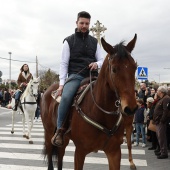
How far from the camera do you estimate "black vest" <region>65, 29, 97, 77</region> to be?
175 inches

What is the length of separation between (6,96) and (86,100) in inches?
996

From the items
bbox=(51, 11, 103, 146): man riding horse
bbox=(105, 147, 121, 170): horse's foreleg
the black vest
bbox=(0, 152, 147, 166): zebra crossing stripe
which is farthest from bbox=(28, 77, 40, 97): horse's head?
bbox=(105, 147, 121, 170): horse's foreleg

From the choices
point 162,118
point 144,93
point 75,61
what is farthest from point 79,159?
point 144,93

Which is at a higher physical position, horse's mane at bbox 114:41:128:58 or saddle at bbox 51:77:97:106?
horse's mane at bbox 114:41:128:58

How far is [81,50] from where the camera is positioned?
14.6 feet

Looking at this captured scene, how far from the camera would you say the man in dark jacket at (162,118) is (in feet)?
26.4

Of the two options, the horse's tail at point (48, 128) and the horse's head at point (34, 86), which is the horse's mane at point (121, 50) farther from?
the horse's head at point (34, 86)

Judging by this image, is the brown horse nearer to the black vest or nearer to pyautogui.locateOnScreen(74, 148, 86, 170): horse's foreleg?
pyautogui.locateOnScreen(74, 148, 86, 170): horse's foreleg

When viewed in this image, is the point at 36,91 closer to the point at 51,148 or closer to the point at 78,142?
the point at 51,148

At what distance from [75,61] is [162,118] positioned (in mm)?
4394

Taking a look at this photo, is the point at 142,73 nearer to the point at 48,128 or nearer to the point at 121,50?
the point at 48,128

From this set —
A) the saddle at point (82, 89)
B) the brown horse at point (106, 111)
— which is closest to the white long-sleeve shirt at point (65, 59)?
the saddle at point (82, 89)

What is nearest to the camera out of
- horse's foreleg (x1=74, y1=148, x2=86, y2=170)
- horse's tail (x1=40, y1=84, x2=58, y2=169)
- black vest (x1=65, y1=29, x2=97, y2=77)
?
horse's foreleg (x1=74, y1=148, x2=86, y2=170)

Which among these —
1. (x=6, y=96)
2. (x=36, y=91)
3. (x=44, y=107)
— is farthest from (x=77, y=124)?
(x=6, y=96)
